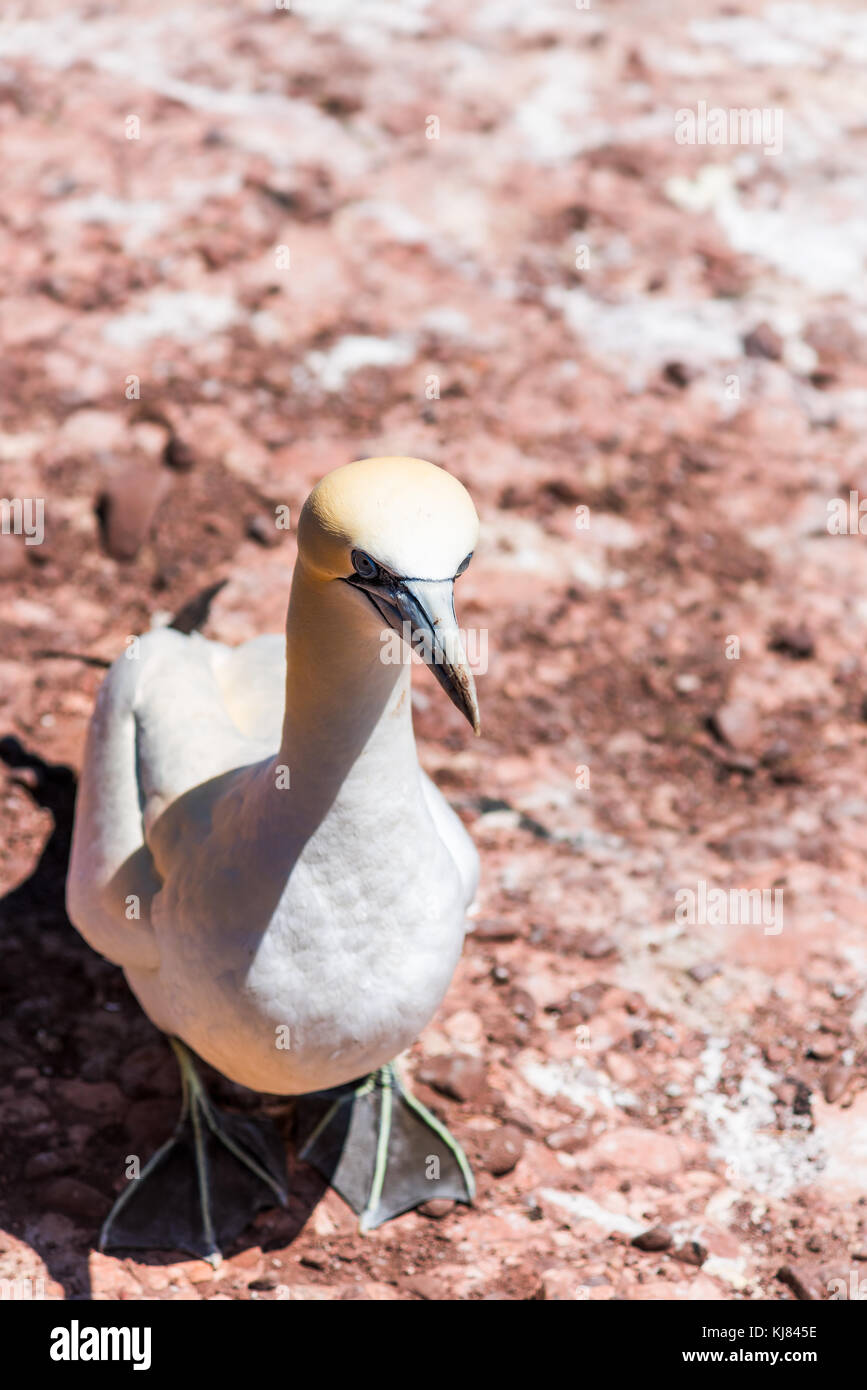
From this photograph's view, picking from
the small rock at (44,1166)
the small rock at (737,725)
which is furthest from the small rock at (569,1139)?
the small rock at (737,725)

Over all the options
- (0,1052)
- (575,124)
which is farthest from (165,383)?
(0,1052)

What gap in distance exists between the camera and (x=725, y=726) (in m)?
5.77

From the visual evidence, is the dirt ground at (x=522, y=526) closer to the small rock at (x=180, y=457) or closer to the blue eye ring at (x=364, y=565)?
the small rock at (x=180, y=457)

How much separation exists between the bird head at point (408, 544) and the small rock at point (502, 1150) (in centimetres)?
201

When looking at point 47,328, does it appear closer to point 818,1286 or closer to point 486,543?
point 486,543

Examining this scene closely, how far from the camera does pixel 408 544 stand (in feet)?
9.20

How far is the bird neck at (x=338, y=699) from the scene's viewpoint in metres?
3.10

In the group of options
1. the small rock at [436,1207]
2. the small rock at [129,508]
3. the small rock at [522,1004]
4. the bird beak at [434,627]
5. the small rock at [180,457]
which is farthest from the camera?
the small rock at [180,457]

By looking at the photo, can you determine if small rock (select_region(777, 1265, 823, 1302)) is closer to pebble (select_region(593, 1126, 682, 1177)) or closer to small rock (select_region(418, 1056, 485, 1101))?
pebble (select_region(593, 1126, 682, 1177))

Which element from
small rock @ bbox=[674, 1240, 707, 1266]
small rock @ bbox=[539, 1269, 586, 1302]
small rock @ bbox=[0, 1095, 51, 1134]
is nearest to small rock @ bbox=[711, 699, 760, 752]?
small rock @ bbox=[674, 1240, 707, 1266]

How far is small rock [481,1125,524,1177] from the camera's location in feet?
14.4

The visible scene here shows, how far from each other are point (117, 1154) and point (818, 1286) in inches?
82.0

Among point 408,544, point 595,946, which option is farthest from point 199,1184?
A: point 408,544

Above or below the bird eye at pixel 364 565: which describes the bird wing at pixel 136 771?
below
